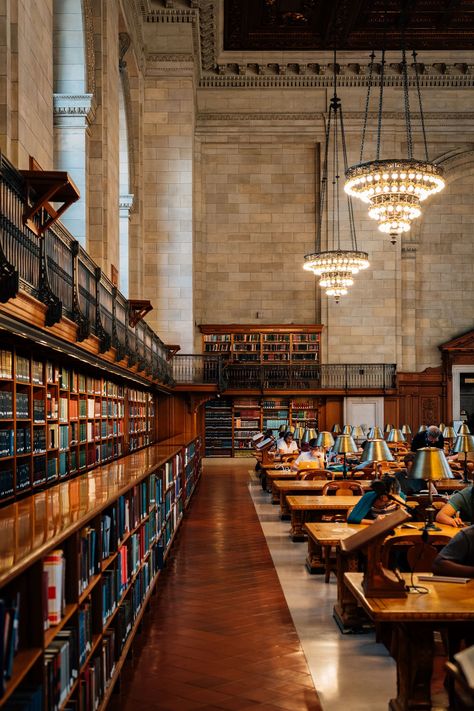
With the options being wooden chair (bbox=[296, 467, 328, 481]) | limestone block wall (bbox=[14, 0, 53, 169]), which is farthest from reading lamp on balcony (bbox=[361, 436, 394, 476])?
limestone block wall (bbox=[14, 0, 53, 169])

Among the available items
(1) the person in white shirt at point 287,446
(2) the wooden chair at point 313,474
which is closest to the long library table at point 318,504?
(2) the wooden chair at point 313,474

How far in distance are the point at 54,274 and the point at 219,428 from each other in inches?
655

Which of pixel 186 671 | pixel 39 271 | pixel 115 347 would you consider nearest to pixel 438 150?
pixel 115 347

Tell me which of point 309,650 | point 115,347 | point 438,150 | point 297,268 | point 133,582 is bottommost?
point 309,650

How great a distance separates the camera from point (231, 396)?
23578 mm

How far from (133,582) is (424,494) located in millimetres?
3696

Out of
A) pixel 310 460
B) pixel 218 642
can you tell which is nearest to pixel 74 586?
pixel 218 642

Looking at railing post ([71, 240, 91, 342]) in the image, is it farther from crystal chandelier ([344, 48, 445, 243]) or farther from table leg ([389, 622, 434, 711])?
crystal chandelier ([344, 48, 445, 243])

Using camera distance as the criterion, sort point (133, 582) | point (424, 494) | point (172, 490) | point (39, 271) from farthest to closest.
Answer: point (172, 490)
point (424, 494)
point (39, 271)
point (133, 582)

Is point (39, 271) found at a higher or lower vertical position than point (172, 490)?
higher

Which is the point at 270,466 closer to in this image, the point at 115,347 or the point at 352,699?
the point at 115,347

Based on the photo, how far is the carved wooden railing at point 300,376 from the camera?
23172mm

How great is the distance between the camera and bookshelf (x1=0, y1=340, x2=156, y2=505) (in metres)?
7.08

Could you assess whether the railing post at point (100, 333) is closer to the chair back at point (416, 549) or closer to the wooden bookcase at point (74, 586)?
the wooden bookcase at point (74, 586)
